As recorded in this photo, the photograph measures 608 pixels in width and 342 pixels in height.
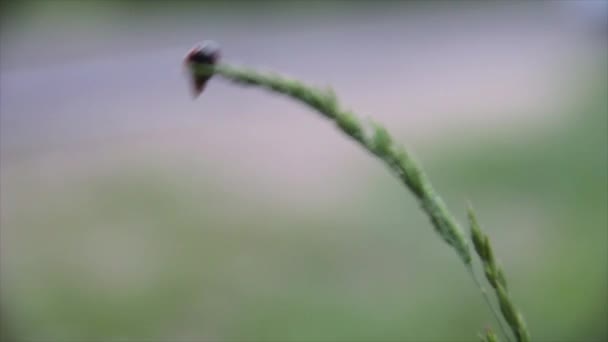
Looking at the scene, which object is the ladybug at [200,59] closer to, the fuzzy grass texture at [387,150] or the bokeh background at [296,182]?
the fuzzy grass texture at [387,150]

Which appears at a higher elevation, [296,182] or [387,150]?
[296,182]

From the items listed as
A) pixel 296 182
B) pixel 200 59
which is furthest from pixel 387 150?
pixel 296 182

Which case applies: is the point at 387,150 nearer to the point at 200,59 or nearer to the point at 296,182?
the point at 200,59

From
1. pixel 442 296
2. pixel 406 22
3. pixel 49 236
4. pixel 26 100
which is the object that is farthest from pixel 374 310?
pixel 406 22

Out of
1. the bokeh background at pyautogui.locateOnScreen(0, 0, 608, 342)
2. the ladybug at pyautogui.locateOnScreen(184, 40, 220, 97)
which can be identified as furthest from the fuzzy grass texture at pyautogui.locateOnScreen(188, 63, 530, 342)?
the bokeh background at pyautogui.locateOnScreen(0, 0, 608, 342)

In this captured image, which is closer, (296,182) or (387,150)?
(387,150)
